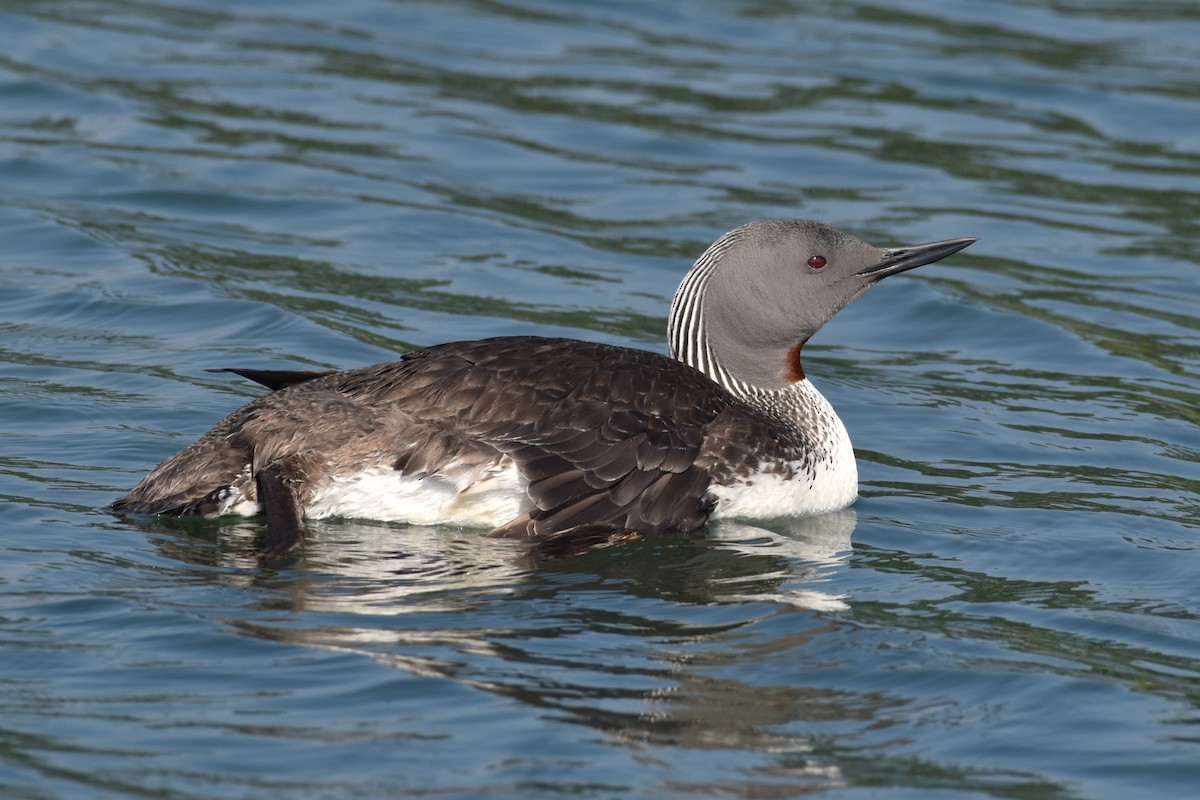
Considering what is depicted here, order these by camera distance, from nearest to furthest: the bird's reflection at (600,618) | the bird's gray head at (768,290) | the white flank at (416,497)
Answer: the bird's reflection at (600,618) < the white flank at (416,497) < the bird's gray head at (768,290)

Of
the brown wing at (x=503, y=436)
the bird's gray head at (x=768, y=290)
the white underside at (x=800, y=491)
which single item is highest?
the bird's gray head at (x=768, y=290)

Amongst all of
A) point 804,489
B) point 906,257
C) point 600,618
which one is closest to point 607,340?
point 906,257

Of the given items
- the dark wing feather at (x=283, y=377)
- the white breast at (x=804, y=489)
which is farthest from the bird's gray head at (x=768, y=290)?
the dark wing feather at (x=283, y=377)

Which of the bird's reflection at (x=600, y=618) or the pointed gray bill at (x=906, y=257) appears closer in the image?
the bird's reflection at (x=600, y=618)

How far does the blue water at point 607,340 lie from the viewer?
18.6 ft

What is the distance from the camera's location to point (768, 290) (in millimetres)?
8016

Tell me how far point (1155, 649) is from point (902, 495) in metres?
1.95

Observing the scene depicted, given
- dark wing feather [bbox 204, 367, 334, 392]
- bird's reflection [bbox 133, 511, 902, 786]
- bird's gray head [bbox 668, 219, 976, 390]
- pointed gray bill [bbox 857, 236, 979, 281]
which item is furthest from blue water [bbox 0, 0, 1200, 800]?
pointed gray bill [bbox 857, 236, 979, 281]

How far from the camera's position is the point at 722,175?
13531 mm

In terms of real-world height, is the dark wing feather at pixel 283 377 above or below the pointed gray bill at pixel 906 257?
below

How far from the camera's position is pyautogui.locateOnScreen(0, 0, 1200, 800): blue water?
5660 millimetres

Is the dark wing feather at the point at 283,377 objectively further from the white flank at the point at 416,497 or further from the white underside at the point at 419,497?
the white flank at the point at 416,497

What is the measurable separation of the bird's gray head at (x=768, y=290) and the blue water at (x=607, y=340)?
83 cm

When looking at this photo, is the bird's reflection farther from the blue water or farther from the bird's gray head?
the bird's gray head
